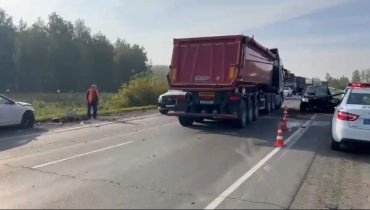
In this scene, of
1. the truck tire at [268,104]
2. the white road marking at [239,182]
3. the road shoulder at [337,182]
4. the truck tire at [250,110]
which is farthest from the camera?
the truck tire at [268,104]

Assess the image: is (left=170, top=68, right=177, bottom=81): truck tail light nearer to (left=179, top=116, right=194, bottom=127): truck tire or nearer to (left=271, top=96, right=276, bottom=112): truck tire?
(left=179, top=116, right=194, bottom=127): truck tire

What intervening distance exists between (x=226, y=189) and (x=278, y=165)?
2.21 m

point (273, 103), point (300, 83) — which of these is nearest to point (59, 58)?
point (300, 83)

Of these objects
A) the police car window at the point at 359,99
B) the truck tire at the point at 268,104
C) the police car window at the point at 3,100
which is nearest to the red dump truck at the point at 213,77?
the police car window at the point at 359,99

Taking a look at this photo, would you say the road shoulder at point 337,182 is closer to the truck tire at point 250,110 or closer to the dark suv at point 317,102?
the truck tire at point 250,110

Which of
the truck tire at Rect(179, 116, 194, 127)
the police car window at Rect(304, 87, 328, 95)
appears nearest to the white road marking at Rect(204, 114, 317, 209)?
the truck tire at Rect(179, 116, 194, 127)

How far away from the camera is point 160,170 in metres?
7.32

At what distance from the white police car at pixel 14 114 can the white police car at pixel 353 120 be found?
35.2 feet

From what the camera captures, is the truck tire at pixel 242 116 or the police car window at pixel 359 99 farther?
the truck tire at pixel 242 116

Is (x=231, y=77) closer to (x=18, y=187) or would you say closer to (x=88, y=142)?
(x=88, y=142)

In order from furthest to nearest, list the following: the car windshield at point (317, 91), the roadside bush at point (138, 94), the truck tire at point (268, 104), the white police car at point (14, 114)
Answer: the roadside bush at point (138, 94)
the car windshield at point (317, 91)
the truck tire at point (268, 104)
the white police car at point (14, 114)

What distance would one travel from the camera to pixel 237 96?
13516 mm

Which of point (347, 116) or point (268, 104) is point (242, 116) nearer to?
point (347, 116)

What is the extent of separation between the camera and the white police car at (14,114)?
13.2 m
